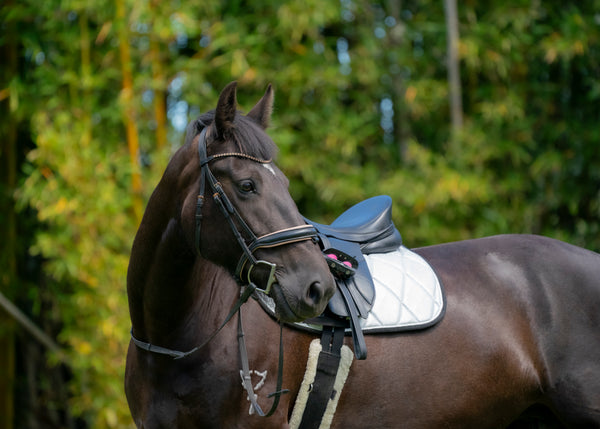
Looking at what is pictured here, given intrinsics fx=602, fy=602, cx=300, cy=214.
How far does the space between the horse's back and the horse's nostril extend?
755 millimetres

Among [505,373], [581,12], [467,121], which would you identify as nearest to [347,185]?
[467,121]

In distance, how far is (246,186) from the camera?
1.66m

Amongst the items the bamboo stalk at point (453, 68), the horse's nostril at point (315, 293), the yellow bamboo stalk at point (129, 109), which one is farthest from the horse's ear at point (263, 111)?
the bamboo stalk at point (453, 68)

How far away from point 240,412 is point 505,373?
3.12 feet

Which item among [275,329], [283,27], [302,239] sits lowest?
[275,329]

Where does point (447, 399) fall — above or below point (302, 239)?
below

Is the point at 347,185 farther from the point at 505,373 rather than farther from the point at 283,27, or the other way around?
the point at 505,373

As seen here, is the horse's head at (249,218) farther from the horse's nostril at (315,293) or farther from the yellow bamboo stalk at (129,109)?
the yellow bamboo stalk at (129,109)

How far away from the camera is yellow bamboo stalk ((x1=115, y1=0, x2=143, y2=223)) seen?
4.10m

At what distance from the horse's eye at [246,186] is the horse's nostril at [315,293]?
1.03 feet

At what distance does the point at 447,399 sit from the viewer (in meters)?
2.05

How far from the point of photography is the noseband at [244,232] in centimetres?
160

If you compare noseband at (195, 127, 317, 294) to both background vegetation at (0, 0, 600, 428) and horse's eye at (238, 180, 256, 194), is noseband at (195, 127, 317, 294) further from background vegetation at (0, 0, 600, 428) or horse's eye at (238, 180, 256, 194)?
background vegetation at (0, 0, 600, 428)

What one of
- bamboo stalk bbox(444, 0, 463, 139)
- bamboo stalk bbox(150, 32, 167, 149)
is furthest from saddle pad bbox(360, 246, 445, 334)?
bamboo stalk bbox(444, 0, 463, 139)
